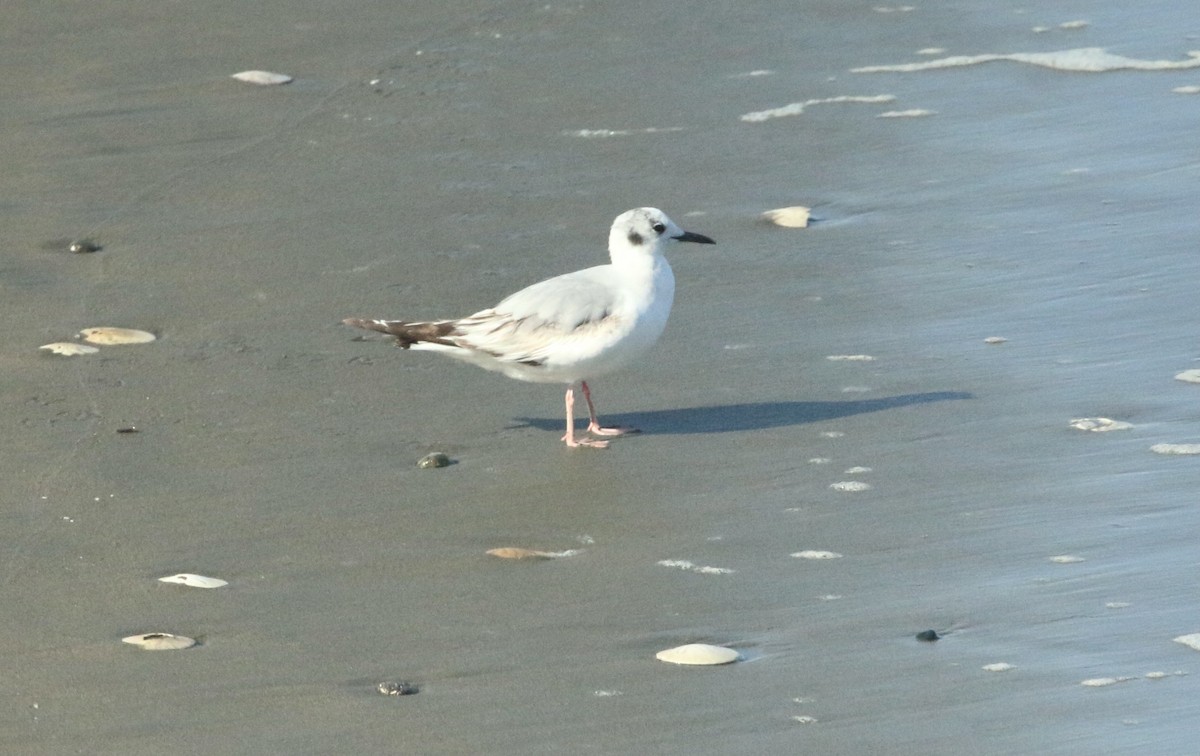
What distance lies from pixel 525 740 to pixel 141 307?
3.48 meters

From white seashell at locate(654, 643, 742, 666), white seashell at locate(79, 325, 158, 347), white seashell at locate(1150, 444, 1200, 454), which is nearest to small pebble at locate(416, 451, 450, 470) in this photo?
white seashell at locate(79, 325, 158, 347)

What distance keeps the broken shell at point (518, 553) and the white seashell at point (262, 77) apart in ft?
16.3

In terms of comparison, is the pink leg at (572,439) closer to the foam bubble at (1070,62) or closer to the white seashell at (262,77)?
the white seashell at (262,77)

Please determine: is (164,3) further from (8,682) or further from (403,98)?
(8,682)

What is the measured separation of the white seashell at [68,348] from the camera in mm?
6492

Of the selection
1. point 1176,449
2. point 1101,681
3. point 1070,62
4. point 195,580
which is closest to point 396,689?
point 195,580

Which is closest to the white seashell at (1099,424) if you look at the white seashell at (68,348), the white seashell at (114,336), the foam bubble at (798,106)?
the white seashell at (114,336)

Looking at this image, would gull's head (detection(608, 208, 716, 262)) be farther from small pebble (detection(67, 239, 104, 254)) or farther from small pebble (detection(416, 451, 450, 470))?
small pebble (detection(67, 239, 104, 254))

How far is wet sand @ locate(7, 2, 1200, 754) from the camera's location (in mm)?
4266

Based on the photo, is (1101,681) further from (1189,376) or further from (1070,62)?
(1070,62)

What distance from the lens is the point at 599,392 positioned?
6.70m

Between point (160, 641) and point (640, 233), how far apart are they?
2.59m

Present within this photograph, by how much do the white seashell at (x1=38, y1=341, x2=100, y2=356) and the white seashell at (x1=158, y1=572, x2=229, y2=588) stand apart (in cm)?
182

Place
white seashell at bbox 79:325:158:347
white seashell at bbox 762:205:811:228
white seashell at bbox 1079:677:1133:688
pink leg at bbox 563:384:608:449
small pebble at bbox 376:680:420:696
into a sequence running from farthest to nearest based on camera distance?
white seashell at bbox 762:205:811:228, white seashell at bbox 79:325:158:347, pink leg at bbox 563:384:608:449, small pebble at bbox 376:680:420:696, white seashell at bbox 1079:677:1133:688
